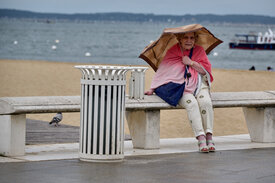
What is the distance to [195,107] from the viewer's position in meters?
8.06

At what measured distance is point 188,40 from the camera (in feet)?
27.5

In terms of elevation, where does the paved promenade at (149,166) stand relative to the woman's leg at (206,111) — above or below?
below

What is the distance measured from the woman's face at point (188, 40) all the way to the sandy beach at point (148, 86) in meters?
3.42

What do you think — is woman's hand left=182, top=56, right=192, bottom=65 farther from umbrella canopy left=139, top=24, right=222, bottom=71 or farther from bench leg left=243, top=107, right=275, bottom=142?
bench leg left=243, top=107, right=275, bottom=142

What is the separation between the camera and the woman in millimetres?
8062

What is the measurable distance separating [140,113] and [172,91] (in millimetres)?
427

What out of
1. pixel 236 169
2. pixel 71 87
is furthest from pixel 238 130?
pixel 71 87

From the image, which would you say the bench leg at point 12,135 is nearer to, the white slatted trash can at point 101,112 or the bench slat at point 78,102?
the bench slat at point 78,102

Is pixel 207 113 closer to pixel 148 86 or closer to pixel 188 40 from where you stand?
pixel 188 40

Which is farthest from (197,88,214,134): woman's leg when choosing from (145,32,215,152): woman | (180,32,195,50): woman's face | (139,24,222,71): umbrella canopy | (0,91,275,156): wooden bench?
(139,24,222,71): umbrella canopy

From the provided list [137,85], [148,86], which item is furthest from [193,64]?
[148,86]

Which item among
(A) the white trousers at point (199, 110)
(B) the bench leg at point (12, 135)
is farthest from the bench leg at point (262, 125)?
(B) the bench leg at point (12, 135)

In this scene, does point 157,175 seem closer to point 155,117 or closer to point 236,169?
point 236,169

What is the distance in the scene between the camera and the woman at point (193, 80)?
8062mm
